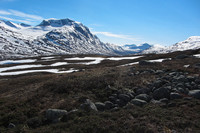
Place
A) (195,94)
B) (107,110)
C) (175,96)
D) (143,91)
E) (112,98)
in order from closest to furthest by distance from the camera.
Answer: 1. (107,110)
2. (175,96)
3. (195,94)
4. (112,98)
5. (143,91)

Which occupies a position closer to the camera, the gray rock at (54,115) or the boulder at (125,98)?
the gray rock at (54,115)

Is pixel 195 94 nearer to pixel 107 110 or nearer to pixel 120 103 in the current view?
pixel 120 103

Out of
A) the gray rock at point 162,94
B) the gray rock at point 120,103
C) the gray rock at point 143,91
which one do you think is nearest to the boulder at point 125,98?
the gray rock at point 120,103

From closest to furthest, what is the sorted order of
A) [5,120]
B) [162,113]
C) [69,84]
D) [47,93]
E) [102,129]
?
1. [102,129]
2. [162,113]
3. [5,120]
4. [47,93]
5. [69,84]

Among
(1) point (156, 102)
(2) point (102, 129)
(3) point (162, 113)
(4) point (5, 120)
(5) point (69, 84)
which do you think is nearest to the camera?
(2) point (102, 129)

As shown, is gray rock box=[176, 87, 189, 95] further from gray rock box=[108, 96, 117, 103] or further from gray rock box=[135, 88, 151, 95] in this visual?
gray rock box=[108, 96, 117, 103]

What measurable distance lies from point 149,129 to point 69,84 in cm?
1360

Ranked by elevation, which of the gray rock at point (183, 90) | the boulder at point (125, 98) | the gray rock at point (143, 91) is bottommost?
the boulder at point (125, 98)

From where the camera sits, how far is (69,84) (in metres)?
20.2

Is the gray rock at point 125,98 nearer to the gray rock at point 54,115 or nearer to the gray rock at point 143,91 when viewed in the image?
the gray rock at point 143,91

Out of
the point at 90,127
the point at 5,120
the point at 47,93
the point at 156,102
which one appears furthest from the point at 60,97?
the point at 156,102

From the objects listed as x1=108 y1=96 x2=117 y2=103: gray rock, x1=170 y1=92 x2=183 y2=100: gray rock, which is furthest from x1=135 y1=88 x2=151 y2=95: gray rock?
x1=108 y1=96 x2=117 y2=103: gray rock

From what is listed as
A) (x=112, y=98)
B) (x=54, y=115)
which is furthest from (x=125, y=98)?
(x=54, y=115)

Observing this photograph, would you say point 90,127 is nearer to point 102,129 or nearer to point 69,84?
point 102,129
